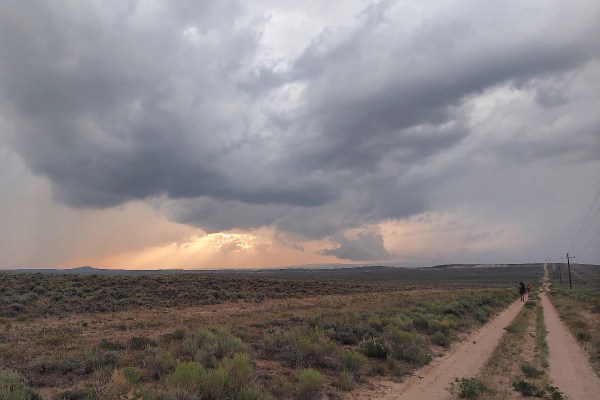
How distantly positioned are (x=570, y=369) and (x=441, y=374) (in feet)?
16.1

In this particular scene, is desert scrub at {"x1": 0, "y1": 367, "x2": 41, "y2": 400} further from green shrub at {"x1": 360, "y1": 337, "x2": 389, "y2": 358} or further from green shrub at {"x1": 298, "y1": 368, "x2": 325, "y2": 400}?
green shrub at {"x1": 360, "y1": 337, "x2": 389, "y2": 358}

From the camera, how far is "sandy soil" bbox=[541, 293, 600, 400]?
12359 millimetres

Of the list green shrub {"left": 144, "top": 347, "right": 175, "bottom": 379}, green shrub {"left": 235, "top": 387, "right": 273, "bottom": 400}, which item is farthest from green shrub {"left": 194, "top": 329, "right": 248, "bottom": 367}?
green shrub {"left": 235, "top": 387, "right": 273, "bottom": 400}

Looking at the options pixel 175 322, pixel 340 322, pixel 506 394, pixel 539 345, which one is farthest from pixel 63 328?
pixel 539 345

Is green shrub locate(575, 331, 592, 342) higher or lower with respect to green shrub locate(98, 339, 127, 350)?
lower

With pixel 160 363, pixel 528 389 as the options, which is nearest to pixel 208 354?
pixel 160 363

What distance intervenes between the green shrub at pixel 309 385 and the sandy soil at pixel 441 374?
1199 mm

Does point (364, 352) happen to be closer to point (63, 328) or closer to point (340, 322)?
point (340, 322)

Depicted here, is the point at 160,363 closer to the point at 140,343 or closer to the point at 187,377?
the point at 187,377

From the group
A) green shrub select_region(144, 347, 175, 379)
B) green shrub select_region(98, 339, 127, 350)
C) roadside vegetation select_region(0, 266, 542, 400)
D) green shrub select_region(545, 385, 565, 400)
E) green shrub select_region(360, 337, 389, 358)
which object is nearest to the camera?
roadside vegetation select_region(0, 266, 542, 400)

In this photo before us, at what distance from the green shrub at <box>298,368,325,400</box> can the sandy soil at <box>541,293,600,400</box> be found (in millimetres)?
6979

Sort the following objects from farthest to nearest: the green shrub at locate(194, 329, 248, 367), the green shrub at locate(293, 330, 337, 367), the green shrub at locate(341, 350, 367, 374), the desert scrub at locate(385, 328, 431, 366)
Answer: the desert scrub at locate(385, 328, 431, 366) → the green shrub at locate(293, 330, 337, 367) → the green shrub at locate(341, 350, 367, 374) → the green shrub at locate(194, 329, 248, 367)

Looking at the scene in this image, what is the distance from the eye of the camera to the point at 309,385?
11.0 meters

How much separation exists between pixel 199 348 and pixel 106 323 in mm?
12478
